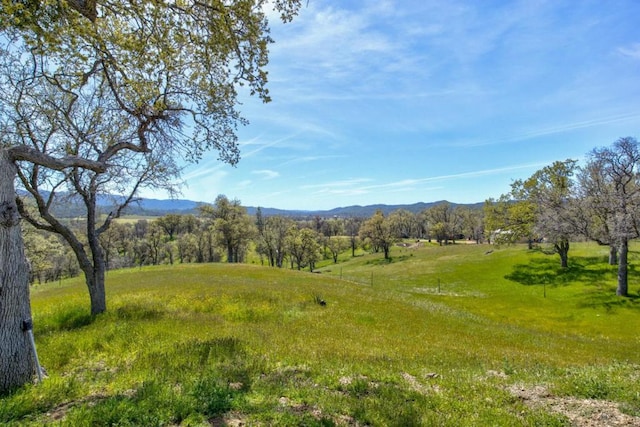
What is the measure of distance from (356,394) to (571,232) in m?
37.9

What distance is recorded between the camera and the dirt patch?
6.51m

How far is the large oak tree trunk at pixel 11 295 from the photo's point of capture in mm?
6930

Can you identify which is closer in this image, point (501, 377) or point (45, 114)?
point (501, 377)

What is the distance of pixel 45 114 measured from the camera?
12.7 meters

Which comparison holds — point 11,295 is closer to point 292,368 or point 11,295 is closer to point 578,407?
point 292,368

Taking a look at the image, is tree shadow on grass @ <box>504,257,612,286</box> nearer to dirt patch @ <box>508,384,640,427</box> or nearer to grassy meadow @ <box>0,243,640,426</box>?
grassy meadow @ <box>0,243,640,426</box>

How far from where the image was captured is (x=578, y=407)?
720 centimetres

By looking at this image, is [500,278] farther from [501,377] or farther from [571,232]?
[501,377]

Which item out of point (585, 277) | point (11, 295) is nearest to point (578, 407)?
point (11, 295)

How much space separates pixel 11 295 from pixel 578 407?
12.3 metres

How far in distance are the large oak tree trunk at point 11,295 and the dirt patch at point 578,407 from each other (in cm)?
1110

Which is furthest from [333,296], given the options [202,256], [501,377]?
[202,256]

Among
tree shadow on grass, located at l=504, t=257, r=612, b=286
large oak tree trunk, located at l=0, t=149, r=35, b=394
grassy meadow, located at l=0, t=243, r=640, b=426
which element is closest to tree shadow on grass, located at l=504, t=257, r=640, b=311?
tree shadow on grass, located at l=504, t=257, r=612, b=286

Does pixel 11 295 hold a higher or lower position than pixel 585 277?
higher
